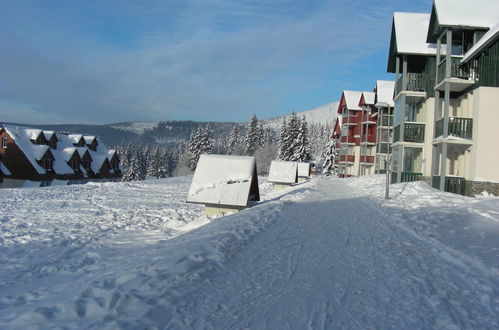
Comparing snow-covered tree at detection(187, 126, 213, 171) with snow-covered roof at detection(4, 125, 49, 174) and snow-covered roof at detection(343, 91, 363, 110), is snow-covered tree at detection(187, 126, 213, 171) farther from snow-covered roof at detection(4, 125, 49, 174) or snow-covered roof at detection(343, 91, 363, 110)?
snow-covered roof at detection(4, 125, 49, 174)

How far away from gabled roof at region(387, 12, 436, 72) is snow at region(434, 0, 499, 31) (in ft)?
12.0

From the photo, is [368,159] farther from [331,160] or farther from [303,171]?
[331,160]

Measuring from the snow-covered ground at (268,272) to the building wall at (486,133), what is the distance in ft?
15.3

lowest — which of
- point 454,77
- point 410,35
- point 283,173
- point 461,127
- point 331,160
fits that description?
point 283,173

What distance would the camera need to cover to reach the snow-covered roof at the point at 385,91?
37.8m

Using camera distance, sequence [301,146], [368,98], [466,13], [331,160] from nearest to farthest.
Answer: [466,13] < [368,98] < [301,146] < [331,160]

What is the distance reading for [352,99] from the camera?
53.2 metres

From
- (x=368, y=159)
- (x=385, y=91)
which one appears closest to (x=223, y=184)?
(x=385, y=91)

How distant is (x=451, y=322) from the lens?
461 centimetres

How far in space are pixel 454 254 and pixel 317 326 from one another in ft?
15.4

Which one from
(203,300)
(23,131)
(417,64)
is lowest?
(203,300)

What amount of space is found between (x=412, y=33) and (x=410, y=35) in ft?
1.03

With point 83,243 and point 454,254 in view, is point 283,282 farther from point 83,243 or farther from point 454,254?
point 83,243

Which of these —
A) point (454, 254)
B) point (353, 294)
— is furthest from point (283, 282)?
point (454, 254)
